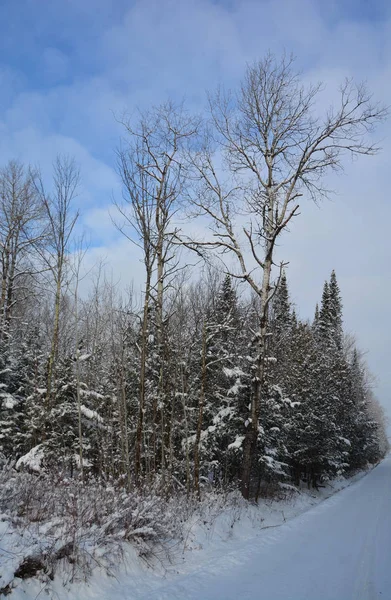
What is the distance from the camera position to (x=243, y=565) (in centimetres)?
591

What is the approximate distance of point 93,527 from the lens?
17.2 feet

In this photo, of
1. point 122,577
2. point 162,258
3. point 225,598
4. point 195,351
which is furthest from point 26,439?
point 225,598

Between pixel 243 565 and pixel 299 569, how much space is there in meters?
0.83

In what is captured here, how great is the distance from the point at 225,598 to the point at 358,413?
33.5 m

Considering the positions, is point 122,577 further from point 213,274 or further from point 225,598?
point 213,274

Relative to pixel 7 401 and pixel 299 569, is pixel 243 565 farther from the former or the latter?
pixel 7 401

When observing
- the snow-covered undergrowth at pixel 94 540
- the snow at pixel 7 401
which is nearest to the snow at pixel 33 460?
the snow-covered undergrowth at pixel 94 540

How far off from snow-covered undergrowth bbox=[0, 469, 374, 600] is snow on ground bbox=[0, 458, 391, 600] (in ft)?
0.07

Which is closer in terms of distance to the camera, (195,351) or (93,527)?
(93,527)

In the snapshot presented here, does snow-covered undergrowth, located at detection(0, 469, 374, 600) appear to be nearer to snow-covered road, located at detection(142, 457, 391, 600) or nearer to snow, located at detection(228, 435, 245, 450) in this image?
snow-covered road, located at detection(142, 457, 391, 600)

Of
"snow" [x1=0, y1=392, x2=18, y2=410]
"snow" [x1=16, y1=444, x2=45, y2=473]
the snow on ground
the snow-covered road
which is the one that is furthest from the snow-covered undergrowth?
"snow" [x1=0, y1=392, x2=18, y2=410]

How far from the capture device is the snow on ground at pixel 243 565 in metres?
4.49

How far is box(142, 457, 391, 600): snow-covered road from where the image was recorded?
4.78m

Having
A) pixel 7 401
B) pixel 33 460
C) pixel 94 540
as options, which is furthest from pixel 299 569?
pixel 7 401
